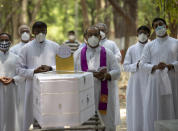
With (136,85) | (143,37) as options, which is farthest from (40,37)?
(136,85)

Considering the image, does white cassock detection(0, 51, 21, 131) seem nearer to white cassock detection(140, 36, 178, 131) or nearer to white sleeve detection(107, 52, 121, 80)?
white sleeve detection(107, 52, 121, 80)

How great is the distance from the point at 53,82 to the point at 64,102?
0.24 m

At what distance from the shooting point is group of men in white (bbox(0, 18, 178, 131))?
24.5 feet

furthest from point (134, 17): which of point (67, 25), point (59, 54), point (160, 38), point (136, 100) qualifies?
point (67, 25)

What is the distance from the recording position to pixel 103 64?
24.4 ft

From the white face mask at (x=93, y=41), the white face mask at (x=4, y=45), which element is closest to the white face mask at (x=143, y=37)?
the white face mask at (x=93, y=41)

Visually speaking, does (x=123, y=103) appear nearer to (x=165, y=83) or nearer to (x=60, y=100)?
(x=165, y=83)

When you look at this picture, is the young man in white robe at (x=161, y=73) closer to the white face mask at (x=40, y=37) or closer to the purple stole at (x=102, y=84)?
the purple stole at (x=102, y=84)

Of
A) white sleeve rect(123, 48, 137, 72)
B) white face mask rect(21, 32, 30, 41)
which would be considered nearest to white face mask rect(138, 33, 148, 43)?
white sleeve rect(123, 48, 137, 72)

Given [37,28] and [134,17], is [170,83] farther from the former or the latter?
[134,17]

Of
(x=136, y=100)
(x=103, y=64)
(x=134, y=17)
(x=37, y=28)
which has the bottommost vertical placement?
(x=136, y=100)

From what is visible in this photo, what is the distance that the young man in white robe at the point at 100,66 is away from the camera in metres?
7.33

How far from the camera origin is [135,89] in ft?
32.2

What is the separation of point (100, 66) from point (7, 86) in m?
2.06
